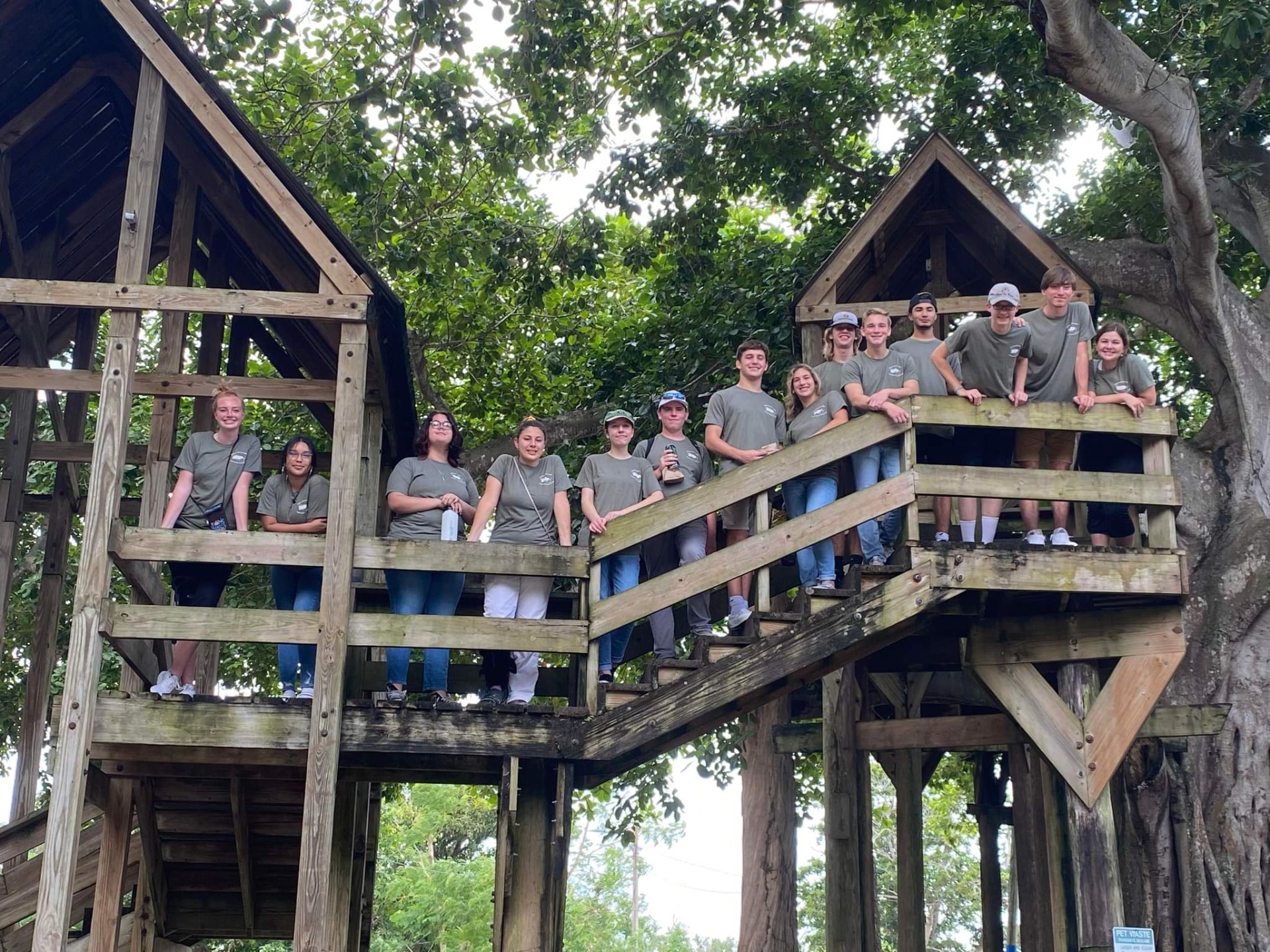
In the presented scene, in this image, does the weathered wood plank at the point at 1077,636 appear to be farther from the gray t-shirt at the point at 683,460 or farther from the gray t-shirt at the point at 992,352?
the gray t-shirt at the point at 683,460

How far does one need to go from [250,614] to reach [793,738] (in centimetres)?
623

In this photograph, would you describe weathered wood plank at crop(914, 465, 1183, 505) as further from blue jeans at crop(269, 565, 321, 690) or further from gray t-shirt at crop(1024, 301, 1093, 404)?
blue jeans at crop(269, 565, 321, 690)

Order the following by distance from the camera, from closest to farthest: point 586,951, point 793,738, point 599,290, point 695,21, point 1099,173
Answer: point 793,738 → point 695,21 → point 1099,173 → point 599,290 → point 586,951

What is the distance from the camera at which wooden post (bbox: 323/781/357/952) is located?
8453 mm

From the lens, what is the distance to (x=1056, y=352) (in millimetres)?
7898

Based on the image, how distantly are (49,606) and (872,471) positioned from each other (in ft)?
26.5

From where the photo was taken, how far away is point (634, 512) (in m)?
7.65

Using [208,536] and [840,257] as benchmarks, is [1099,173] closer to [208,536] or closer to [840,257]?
[840,257]

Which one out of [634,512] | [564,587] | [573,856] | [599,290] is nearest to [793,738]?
[564,587]

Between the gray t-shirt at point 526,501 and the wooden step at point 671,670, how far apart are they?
3.24 ft

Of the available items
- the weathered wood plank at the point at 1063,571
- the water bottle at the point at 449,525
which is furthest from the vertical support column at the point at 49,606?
the weathered wood plank at the point at 1063,571

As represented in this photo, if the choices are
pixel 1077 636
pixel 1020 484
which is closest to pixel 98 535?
pixel 1020 484

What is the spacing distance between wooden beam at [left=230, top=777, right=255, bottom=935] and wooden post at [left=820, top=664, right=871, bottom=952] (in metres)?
4.53

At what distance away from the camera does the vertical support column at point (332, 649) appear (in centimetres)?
718
